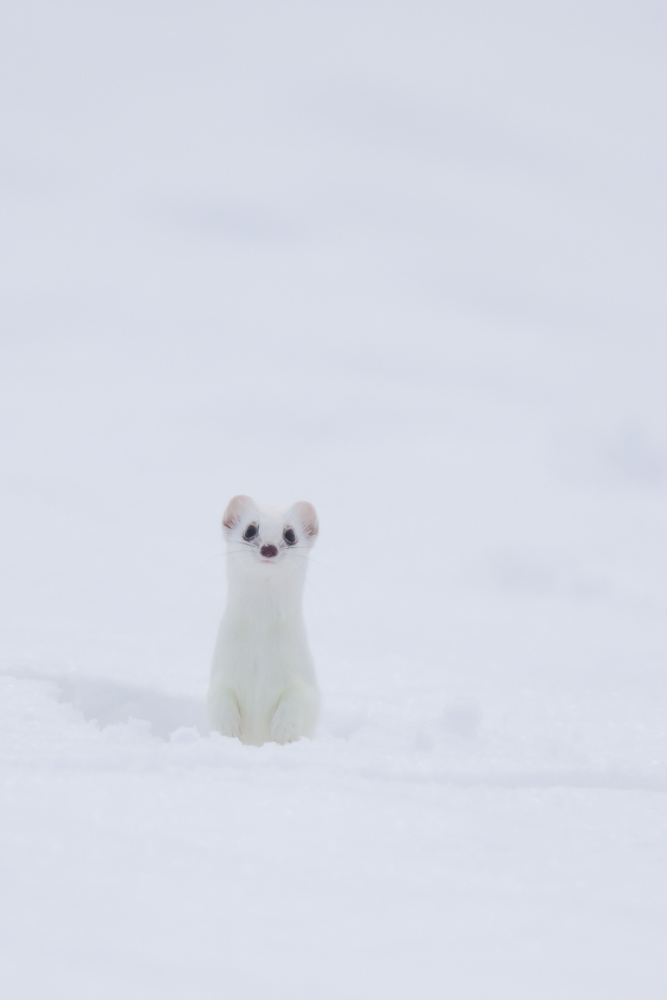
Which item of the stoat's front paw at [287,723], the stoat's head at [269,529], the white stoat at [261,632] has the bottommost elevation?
the stoat's front paw at [287,723]

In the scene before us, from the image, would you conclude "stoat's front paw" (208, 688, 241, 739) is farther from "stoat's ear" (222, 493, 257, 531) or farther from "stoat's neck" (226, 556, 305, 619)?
"stoat's ear" (222, 493, 257, 531)

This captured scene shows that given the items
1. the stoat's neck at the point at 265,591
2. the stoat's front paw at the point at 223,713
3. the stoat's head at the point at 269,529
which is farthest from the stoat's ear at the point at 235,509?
the stoat's front paw at the point at 223,713

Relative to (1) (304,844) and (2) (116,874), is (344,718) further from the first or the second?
(2) (116,874)

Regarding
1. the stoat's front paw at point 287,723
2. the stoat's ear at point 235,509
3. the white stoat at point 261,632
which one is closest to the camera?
the stoat's front paw at point 287,723

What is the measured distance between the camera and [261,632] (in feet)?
14.0

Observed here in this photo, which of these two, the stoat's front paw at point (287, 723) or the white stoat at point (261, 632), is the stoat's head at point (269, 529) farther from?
the stoat's front paw at point (287, 723)

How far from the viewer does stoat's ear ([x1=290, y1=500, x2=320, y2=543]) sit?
171 inches

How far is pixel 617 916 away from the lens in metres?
2.14

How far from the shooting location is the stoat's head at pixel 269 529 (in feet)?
13.8

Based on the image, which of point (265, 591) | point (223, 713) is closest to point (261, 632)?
point (265, 591)

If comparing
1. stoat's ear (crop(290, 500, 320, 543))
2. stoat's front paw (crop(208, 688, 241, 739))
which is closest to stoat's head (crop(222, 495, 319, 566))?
stoat's ear (crop(290, 500, 320, 543))

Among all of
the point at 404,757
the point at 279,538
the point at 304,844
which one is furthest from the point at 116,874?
the point at 279,538

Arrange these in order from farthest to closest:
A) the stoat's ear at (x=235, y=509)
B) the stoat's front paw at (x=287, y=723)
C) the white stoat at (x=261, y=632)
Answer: the stoat's ear at (x=235, y=509) → the white stoat at (x=261, y=632) → the stoat's front paw at (x=287, y=723)

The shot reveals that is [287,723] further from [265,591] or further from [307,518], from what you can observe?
[307,518]
